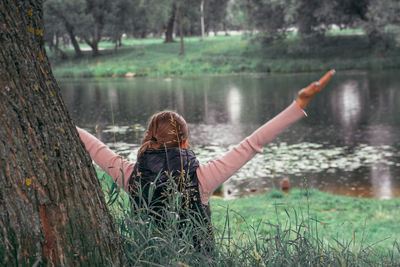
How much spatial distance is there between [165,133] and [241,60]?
32.3 m

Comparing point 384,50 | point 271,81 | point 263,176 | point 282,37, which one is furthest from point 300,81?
point 263,176

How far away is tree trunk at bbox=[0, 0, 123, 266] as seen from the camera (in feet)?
7.00

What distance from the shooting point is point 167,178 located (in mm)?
2707

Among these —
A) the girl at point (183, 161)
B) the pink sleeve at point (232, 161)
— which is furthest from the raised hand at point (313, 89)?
the pink sleeve at point (232, 161)

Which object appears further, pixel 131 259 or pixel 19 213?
pixel 131 259

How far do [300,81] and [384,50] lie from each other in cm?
812

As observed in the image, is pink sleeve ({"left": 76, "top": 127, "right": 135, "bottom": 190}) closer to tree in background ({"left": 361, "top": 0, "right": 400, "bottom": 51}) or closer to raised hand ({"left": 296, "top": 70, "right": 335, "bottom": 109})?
raised hand ({"left": 296, "top": 70, "right": 335, "bottom": 109})

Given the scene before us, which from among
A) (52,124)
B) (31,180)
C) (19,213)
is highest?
(52,124)

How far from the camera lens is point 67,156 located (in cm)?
224

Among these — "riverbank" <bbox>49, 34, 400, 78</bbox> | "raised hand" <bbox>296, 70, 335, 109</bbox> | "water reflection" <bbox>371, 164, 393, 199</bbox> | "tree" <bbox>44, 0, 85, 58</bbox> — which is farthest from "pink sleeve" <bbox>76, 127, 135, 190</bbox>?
"tree" <bbox>44, 0, 85, 58</bbox>

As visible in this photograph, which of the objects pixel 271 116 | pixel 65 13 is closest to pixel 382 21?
pixel 271 116

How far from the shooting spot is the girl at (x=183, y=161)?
2602 millimetres

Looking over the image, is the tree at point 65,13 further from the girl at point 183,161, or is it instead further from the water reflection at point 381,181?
the girl at point 183,161

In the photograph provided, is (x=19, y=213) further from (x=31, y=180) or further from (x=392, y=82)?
(x=392, y=82)
